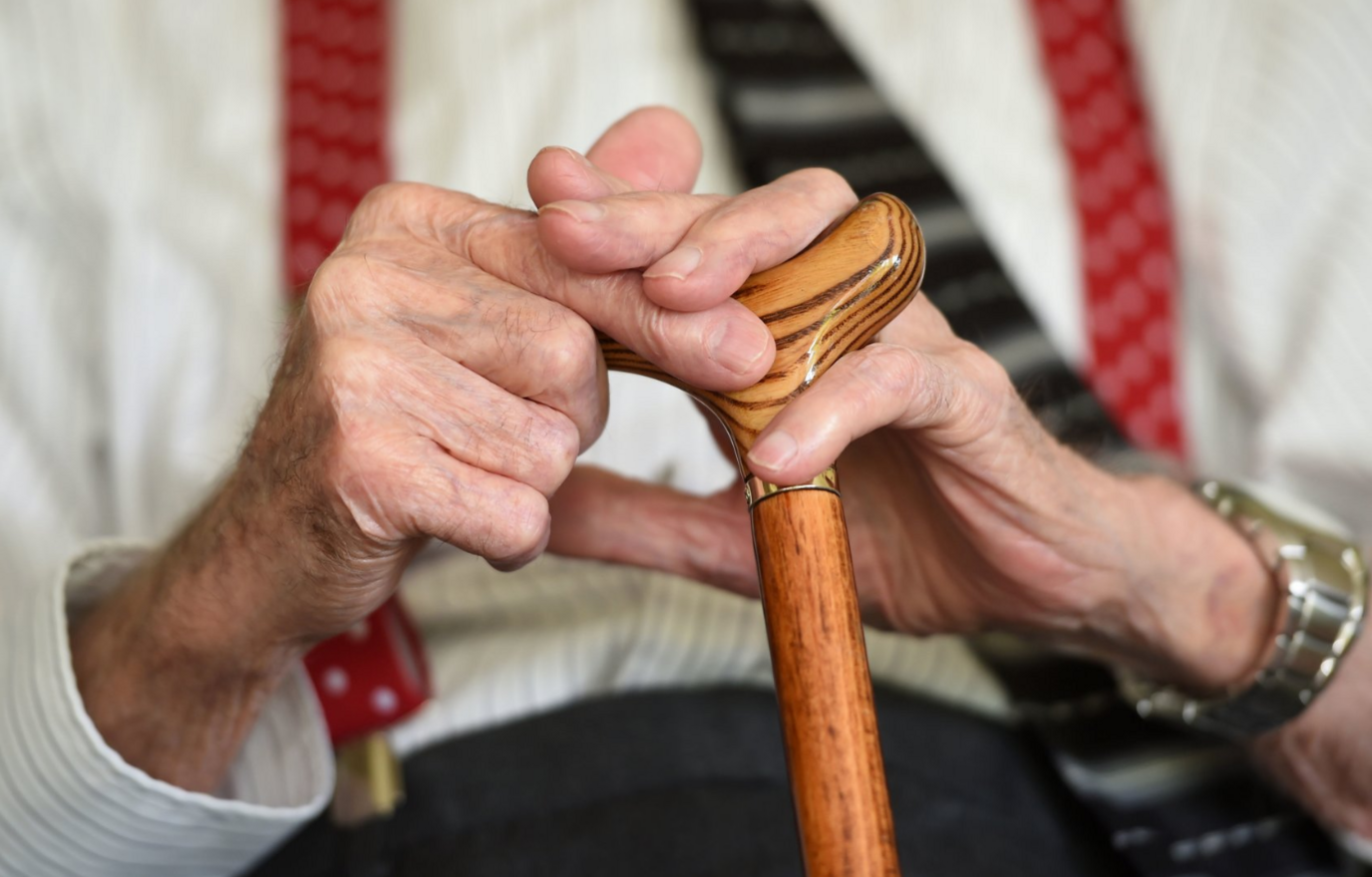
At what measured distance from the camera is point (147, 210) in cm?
103

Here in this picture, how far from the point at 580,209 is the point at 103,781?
400mm

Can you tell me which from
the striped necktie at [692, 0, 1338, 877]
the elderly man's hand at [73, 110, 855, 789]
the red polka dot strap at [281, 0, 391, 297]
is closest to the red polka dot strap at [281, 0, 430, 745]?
the red polka dot strap at [281, 0, 391, 297]

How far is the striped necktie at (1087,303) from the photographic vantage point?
0.90 metres

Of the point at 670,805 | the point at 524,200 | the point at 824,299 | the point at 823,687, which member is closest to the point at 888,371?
the point at 824,299

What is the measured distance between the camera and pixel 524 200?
1.01m

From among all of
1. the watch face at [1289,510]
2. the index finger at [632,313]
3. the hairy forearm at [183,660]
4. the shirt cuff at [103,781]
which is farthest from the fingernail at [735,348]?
the watch face at [1289,510]

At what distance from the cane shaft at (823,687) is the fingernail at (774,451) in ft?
0.06

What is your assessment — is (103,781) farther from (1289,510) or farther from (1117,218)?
(1117,218)

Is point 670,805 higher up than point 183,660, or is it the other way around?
point 183,660

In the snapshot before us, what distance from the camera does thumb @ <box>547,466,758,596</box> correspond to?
2.35 feet

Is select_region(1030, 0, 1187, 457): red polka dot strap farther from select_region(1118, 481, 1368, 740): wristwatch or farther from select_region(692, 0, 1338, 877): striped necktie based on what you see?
select_region(1118, 481, 1368, 740): wristwatch

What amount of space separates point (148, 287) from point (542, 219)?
59 centimetres

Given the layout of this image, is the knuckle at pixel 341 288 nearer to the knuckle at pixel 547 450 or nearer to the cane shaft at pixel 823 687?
the knuckle at pixel 547 450

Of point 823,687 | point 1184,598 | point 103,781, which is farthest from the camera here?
point 1184,598
